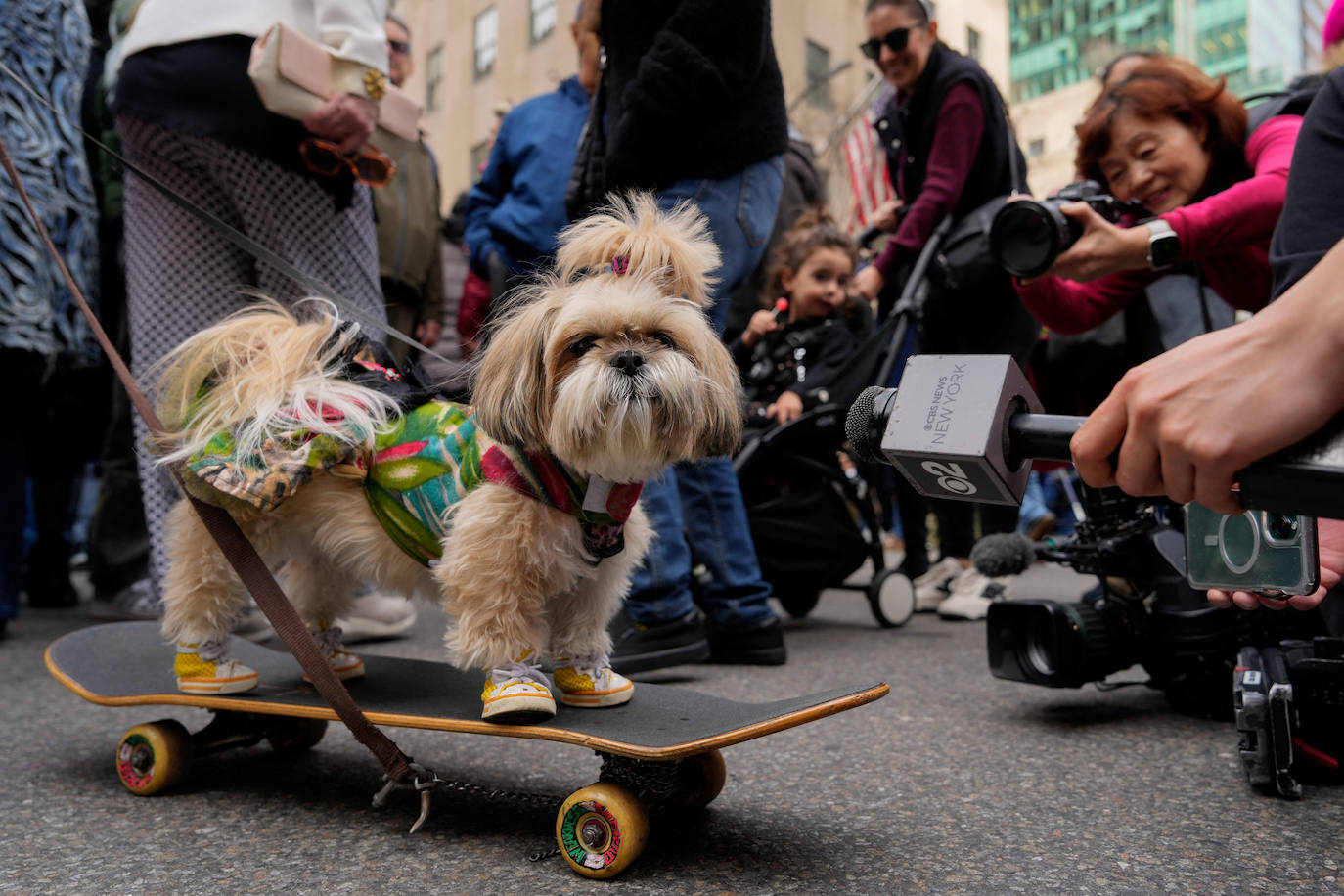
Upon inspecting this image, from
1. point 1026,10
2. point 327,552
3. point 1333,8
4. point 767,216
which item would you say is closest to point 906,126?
point 767,216

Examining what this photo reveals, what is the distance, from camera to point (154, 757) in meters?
1.94

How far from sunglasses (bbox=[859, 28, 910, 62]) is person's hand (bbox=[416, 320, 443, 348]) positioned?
2.15 m

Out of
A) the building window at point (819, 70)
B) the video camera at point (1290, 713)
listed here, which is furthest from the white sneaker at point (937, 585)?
the building window at point (819, 70)

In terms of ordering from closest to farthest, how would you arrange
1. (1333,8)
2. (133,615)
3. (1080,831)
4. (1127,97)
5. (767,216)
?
(1080,831) → (1333,8) → (1127,97) → (767,216) → (133,615)

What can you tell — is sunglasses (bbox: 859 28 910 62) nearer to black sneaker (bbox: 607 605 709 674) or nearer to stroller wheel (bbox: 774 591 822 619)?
stroller wheel (bbox: 774 591 822 619)

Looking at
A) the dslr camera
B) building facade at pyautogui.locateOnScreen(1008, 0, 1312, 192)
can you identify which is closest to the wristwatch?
the dslr camera

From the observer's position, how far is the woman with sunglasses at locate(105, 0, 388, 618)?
104 inches

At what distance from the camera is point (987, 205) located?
3.90 meters

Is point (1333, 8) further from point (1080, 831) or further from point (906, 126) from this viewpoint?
point (906, 126)

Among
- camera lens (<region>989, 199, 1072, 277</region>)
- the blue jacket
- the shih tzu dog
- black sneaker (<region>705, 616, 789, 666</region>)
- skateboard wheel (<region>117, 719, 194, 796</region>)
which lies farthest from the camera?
the blue jacket

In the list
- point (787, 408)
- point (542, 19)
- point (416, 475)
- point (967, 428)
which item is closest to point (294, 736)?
point (416, 475)

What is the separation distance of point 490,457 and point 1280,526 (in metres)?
1.21

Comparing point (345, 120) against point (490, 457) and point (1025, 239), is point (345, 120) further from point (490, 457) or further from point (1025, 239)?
point (1025, 239)

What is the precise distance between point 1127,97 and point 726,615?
1.88m
